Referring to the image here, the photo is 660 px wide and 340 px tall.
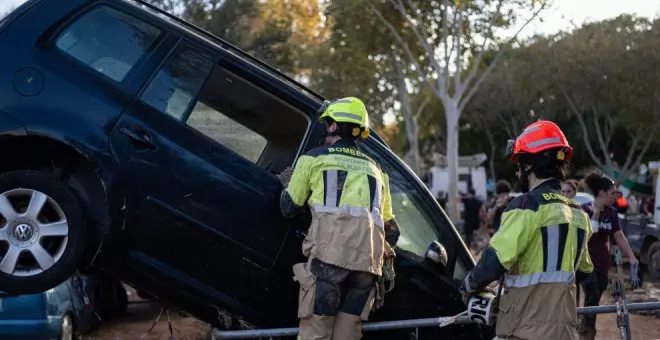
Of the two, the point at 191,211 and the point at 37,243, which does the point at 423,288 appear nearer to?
the point at 191,211

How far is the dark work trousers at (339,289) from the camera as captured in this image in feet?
13.8

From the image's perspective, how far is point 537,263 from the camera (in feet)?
12.4

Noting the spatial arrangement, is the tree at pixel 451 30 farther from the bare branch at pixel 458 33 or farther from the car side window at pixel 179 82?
the car side window at pixel 179 82

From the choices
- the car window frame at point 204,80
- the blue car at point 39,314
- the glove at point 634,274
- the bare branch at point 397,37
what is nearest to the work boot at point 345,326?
the car window frame at point 204,80

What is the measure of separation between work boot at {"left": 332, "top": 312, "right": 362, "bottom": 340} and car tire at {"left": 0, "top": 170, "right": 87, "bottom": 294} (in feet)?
4.76

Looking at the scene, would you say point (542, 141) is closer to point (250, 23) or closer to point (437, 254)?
point (437, 254)

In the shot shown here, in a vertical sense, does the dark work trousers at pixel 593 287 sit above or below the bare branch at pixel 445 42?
below

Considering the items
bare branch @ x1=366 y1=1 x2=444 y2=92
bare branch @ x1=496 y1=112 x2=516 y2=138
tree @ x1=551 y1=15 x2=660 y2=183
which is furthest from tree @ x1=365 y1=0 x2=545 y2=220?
bare branch @ x1=496 y1=112 x2=516 y2=138

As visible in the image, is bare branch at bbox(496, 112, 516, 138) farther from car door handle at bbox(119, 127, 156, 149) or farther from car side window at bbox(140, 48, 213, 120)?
car door handle at bbox(119, 127, 156, 149)

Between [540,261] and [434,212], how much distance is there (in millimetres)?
1241

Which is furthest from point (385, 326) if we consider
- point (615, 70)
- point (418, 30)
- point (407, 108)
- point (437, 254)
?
point (407, 108)

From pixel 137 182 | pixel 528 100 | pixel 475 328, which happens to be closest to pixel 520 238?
pixel 475 328

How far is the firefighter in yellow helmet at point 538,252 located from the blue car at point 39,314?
12.2 feet

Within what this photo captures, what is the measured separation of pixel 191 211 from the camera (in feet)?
14.2
